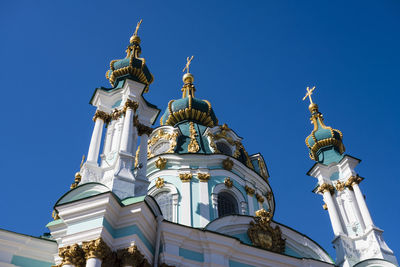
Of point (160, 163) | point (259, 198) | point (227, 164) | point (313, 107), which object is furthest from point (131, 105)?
point (313, 107)

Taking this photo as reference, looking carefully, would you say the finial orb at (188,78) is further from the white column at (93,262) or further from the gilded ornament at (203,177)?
the white column at (93,262)

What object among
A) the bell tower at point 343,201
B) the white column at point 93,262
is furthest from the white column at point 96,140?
the bell tower at point 343,201

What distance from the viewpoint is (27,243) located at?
10.6 meters

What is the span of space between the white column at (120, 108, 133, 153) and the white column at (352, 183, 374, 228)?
7858 millimetres

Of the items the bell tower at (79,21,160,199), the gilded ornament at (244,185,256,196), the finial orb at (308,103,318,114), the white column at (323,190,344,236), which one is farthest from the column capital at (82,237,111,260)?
the finial orb at (308,103,318,114)

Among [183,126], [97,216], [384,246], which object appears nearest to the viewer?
[97,216]

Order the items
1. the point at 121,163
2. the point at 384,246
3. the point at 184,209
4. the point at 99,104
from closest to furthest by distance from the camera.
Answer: the point at 121,163, the point at 99,104, the point at 384,246, the point at 184,209

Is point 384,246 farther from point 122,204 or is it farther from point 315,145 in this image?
point 122,204

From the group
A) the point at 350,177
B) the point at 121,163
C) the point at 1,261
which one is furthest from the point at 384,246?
the point at 1,261

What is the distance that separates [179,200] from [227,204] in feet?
6.04

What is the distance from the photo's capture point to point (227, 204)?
1684 cm

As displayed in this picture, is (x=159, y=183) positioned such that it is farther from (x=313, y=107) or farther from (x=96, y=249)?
(x=313, y=107)

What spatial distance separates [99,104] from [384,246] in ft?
30.2

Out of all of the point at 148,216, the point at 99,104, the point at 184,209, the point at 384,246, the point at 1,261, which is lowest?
the point at 1,261
